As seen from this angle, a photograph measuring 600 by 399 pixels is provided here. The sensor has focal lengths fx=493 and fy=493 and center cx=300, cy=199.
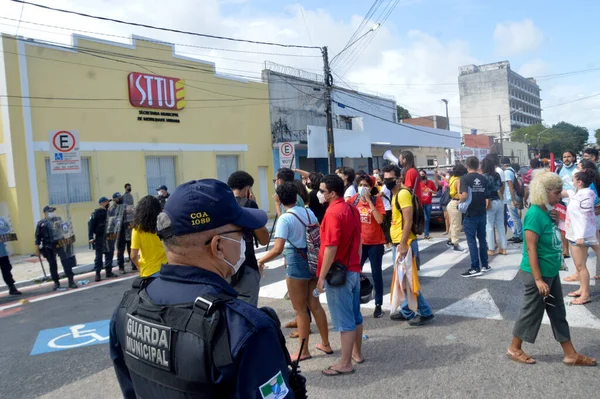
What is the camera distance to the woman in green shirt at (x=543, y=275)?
4.38 m

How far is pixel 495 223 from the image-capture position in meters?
9.50

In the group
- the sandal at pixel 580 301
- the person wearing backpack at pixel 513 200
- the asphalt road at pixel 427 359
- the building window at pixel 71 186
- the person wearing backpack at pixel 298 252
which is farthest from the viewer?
the building window at pixel 71 186

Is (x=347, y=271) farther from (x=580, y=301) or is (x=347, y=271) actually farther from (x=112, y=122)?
(x=112, y=122)

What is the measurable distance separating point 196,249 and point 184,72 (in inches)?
746

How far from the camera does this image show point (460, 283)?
764cm

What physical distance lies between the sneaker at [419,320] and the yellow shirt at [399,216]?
0.95 meters

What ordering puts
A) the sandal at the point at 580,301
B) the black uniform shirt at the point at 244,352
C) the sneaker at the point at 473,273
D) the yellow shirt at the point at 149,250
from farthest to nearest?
the sneaker at the point at 473,273, the sandal at the point at 580,301, the yellow shirt at the point at 149,250, the black uniform shirt at the point at 244,352

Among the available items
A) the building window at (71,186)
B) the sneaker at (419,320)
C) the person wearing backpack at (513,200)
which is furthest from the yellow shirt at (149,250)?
the building window at (71,186)

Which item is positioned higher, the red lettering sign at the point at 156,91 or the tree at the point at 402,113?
the tree at the point at 402,113

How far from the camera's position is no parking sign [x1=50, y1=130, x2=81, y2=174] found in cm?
1137

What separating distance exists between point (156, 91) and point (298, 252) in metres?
15.1

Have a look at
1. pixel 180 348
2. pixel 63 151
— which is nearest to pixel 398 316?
pixel 180 348

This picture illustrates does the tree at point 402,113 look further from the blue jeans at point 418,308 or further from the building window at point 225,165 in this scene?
the blue jeans at point 418,308

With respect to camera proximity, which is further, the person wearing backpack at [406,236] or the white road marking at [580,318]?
the person wearing backpack at [406,236]
